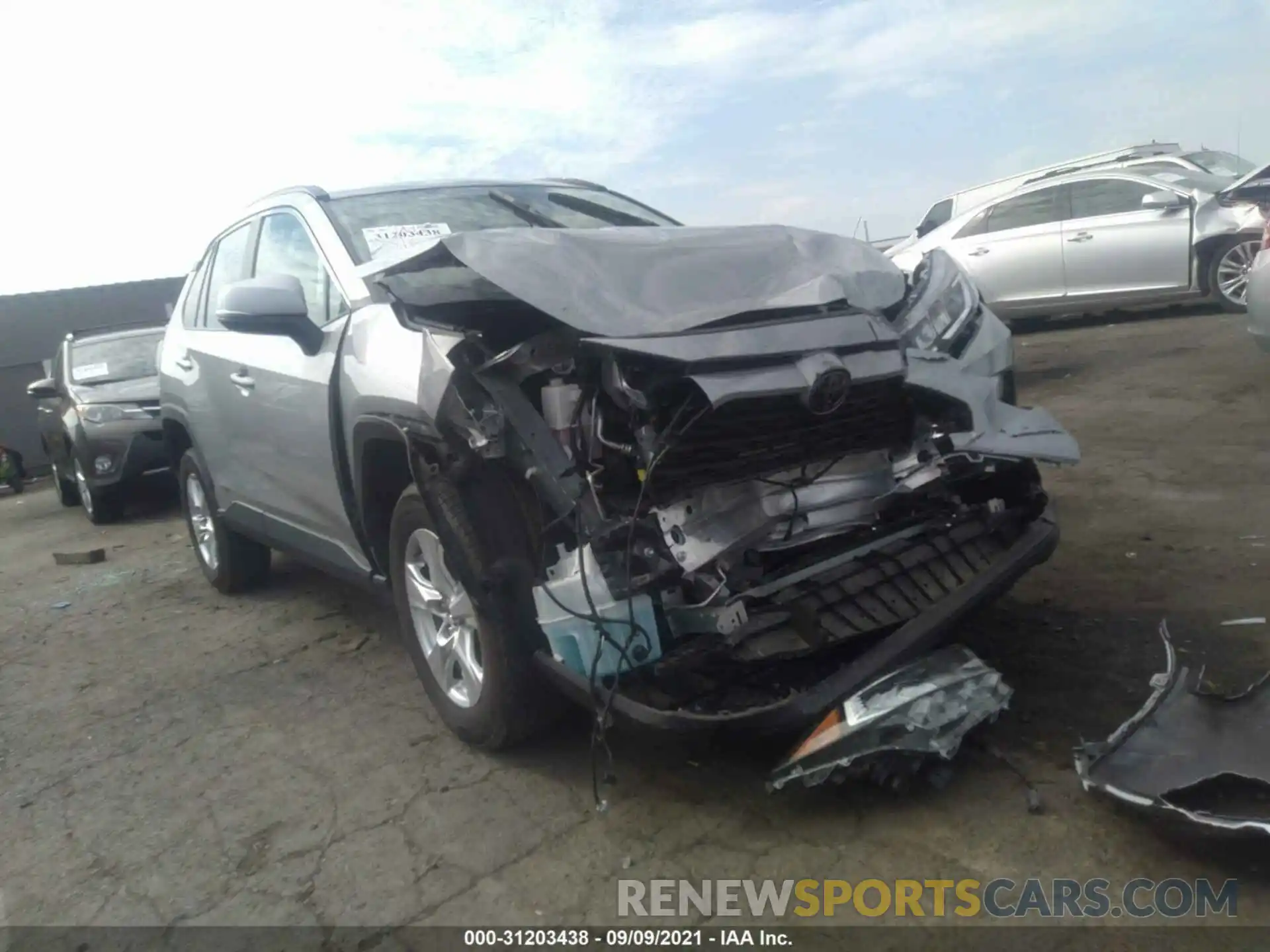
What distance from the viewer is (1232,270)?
9.59 m

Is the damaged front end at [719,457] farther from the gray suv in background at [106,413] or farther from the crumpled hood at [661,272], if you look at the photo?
the gray suv in background at [106,413]

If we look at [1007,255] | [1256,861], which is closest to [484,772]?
[1256,861]

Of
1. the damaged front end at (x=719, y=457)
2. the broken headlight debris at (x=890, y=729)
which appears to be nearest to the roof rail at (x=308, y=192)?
the damaged front end at (x=719, y=457)

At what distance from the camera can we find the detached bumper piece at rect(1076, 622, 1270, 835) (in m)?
2.38

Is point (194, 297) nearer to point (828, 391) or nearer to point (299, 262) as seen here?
point (299, 262)

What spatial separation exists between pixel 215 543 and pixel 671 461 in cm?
386

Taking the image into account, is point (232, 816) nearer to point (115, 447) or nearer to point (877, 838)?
point (877, 838)

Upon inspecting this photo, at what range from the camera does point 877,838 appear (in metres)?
2.62

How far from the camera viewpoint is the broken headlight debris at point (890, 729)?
2635 mm

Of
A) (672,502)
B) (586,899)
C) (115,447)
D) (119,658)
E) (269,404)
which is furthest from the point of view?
(115,447)

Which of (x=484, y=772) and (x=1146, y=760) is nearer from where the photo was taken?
(x=1146, y=760)

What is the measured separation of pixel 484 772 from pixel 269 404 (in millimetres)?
1869

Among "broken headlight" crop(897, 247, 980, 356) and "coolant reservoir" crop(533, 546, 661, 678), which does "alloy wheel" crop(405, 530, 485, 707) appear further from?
"broken headlight" crop(897, 247, 980, 356)

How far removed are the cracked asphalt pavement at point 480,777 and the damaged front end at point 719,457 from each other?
0.33m
